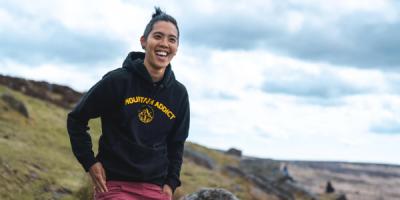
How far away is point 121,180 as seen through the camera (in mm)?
5156

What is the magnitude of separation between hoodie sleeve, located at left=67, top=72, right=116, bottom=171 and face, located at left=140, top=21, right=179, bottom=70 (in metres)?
0.40

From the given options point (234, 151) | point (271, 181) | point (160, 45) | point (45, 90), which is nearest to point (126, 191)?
point (160, 45)

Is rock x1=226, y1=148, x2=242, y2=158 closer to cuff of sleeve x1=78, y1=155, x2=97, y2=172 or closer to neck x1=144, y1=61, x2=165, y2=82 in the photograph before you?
neck x1=144, y1=61, x2=165, y2=82

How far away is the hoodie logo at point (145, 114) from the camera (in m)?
5.18

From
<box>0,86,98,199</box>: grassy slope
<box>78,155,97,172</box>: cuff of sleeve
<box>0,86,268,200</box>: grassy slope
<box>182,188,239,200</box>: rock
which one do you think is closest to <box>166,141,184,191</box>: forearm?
<box>78,155,97,172</box>: cuff of sleeve

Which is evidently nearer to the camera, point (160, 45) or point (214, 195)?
point (160, 45)

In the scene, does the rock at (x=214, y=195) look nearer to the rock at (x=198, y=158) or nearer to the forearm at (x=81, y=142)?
the forearm at (x=81, y=142)

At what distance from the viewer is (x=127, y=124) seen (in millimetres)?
5152

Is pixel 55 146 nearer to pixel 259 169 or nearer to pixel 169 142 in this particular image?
pixel 169 142

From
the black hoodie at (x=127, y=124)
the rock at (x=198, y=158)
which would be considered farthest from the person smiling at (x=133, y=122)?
the rock at (x=198, y=158)

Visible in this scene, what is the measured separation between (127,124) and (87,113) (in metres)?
0.36

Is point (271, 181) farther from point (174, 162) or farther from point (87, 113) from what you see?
point (87, 113)

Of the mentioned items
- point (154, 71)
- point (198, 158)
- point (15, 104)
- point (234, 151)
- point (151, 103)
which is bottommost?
point (151, 103)

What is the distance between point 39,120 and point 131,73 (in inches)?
683
